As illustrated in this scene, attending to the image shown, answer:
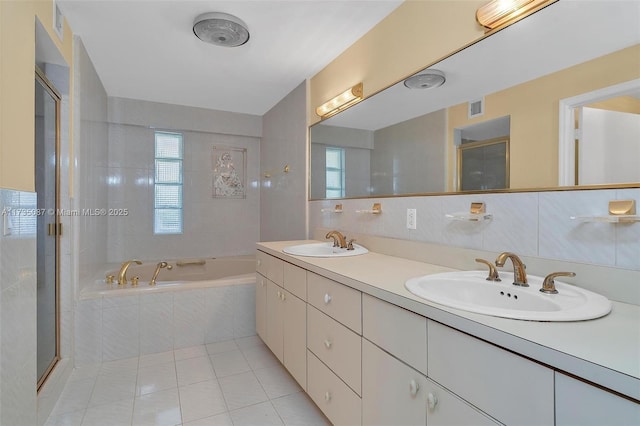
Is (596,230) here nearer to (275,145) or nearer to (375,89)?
(375,89)

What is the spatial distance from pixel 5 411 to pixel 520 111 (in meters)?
2.14

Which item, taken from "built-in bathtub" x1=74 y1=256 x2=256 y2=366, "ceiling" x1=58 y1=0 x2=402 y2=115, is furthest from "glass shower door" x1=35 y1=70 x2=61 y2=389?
"ceiling" x1=58 y1=0 x2=402 y2=115

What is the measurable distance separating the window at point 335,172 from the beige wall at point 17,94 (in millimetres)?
1725

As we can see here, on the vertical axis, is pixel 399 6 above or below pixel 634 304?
above

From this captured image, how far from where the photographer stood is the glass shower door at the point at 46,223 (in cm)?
171

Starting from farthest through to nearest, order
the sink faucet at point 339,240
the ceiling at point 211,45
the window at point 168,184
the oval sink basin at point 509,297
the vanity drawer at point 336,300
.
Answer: the window at point 168,184 < the sink faucet at point 339,240 < the ceiling at point 211,45 < the vanity drawer at point 336,300 < the oval sink basin at point 509,297

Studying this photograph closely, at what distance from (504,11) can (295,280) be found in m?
1.52

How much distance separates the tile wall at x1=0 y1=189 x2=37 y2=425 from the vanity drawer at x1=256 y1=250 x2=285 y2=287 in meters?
1.16

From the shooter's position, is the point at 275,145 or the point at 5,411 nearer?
the point at 5,411

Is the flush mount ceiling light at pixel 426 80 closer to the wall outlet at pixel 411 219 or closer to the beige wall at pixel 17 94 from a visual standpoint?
the wall outlet at pixel 411 219

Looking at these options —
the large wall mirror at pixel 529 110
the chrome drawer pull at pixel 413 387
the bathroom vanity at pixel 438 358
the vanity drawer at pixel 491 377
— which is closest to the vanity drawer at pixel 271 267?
the bathroom vanity at pixel 438 358

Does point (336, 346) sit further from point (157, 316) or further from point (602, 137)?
point (157, 316)

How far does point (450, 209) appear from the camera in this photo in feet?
4.83

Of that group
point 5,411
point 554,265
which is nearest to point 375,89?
point 554,265
